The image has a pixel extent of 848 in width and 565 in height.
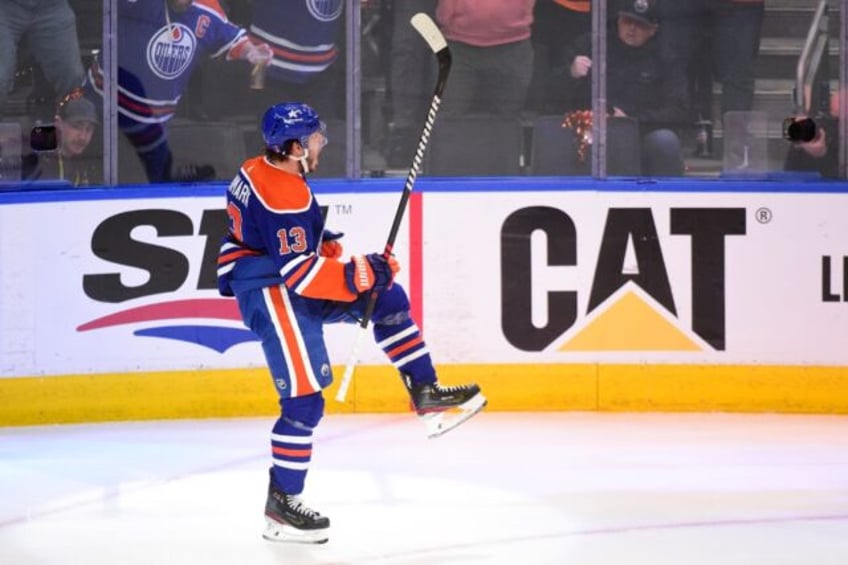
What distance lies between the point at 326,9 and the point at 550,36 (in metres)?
0.92

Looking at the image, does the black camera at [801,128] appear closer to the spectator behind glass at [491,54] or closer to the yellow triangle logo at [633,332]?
the yellow triangle logo at [633,332]

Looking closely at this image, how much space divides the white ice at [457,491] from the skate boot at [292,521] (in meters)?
0.04

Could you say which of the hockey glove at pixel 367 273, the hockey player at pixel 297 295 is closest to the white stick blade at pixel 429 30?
the hockey player at pixel 297 295

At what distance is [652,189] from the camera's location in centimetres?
728

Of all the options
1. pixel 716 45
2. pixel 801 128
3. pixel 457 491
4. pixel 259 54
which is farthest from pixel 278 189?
pixel 801 128

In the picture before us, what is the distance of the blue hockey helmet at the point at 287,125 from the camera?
5059 mm

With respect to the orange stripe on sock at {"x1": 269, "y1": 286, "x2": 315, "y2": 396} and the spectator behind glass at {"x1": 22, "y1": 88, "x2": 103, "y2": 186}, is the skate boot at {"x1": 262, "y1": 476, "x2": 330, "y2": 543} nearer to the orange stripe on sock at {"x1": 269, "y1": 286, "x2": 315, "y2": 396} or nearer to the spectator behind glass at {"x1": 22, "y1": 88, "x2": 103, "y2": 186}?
the orange stripe on sock at {"x1": 269, "y1": 286, "x2": 315, "y2": 396}

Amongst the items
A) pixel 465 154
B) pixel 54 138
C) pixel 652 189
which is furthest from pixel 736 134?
pixel 54 138

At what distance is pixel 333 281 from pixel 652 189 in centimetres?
259

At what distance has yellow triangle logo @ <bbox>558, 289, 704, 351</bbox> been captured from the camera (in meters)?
7.27

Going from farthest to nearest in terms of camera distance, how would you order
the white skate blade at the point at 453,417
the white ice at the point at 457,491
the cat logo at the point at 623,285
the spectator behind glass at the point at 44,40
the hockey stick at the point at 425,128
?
the cat logo at the point at 623,285
the spectator behind glass at the point at 44,40
the hockey stick at the point at 425,128
the white skate blade at the point at 453,417
the white ice at the point at 457,491

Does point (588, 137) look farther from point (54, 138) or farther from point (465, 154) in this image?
point (54, 138)

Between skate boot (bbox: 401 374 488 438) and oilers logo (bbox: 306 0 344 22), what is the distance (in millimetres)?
2488

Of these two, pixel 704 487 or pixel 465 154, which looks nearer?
pixel 704 487
